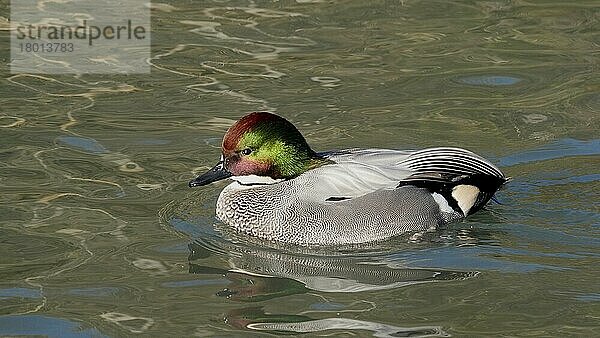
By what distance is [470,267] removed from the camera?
7.79 m

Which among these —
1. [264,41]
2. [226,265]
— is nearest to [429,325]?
[226,265]

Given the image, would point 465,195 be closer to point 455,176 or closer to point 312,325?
point 455,176

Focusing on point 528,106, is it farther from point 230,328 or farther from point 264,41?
point 230,328

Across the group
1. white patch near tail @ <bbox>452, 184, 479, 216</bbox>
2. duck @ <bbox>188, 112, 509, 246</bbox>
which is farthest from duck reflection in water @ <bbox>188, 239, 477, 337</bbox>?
white patch near tail @ <bbox>452, 184, 479, 216</bbox>

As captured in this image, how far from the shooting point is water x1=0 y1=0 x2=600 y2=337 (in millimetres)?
7141

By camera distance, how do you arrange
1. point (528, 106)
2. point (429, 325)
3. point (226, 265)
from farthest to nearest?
1. point (528, 106)
2. point (226, 265)
3. point (429, 325)

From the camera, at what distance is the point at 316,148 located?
10000 mm

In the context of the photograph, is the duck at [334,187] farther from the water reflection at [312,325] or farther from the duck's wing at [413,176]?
the water reflection at [312,325]

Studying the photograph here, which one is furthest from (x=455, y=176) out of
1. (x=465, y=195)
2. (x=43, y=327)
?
(x=43, y=327)

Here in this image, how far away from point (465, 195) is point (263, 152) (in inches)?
50.5

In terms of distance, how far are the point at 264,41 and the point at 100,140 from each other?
285 centimetres

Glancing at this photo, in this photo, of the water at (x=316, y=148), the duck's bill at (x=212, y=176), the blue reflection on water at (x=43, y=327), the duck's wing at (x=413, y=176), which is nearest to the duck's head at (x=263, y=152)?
the duck's bill at (x=212, y=176)

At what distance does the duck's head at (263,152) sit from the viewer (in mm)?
8500

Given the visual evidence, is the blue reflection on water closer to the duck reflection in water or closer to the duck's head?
the duck reflection in water
